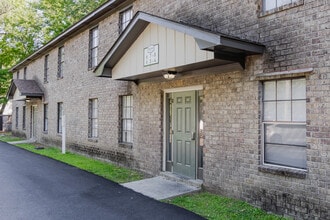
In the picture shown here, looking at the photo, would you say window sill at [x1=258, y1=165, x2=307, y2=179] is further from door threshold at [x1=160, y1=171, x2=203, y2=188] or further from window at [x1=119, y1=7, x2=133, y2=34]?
window at [x1=119, y1=7, x2=133, y2=34]

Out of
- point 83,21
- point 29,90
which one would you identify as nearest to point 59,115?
point 29,90

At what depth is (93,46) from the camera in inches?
509

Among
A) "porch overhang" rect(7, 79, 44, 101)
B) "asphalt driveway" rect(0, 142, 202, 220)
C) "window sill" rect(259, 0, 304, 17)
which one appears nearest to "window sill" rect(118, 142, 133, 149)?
"asphalt driveway" rect(0, 142, 202, 220)

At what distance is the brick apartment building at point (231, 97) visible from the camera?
5125 millimetres

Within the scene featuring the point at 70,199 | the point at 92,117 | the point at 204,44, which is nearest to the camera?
the point at 204,44

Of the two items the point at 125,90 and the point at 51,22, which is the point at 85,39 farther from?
the point at 51,22

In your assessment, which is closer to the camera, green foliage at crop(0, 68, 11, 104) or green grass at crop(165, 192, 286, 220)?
green grass at crop(165, 192, 286, 220)

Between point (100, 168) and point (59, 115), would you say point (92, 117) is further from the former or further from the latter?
point (59, 115)

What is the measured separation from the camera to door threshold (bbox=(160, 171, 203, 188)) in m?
7.37

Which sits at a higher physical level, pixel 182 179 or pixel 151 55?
pixel 151 55

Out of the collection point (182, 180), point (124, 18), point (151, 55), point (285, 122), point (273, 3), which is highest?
point (124, 18)

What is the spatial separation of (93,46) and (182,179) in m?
7.64

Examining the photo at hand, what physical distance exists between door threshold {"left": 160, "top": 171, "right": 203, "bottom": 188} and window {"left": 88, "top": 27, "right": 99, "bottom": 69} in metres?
6.33

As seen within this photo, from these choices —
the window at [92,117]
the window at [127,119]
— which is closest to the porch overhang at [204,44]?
the window at [127,119]
